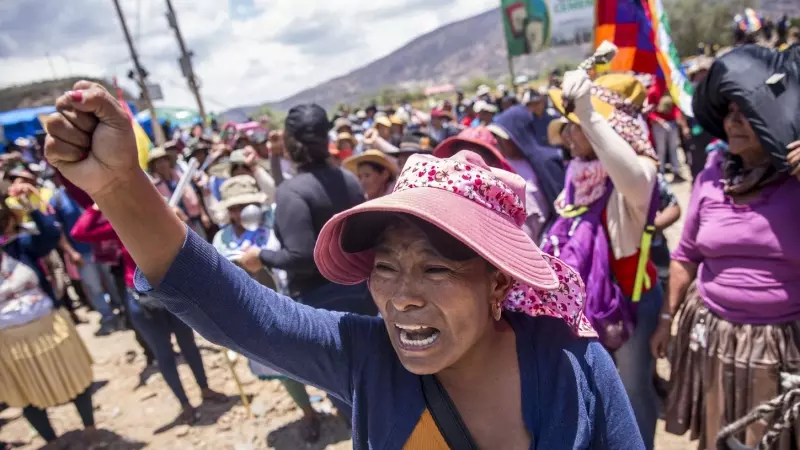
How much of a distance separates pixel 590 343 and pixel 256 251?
6.88 feet

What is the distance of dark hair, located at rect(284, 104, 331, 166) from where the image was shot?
300 centimetres

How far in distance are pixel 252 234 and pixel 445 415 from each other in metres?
2.71

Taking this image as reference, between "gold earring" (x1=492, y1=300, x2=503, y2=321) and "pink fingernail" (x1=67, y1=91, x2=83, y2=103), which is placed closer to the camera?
"pink fingernail" (x1=67, y1=91, x2=83, y2=103)

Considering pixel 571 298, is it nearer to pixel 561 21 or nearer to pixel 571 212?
pixel 571 212

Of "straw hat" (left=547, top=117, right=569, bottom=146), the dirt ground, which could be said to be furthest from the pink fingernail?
the dirt ground

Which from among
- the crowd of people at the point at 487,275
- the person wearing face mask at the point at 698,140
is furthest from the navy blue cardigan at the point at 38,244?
the person wearing face mask at the point at 698,140

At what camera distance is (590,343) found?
4.33ft

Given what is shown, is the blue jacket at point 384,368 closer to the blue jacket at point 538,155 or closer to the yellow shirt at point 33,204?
the blue jacket at point 538,155

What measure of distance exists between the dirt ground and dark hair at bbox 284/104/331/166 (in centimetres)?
217

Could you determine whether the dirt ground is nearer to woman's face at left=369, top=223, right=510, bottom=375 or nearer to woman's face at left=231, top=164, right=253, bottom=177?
woman's face at left=231, top=164, right=253, bottom=177

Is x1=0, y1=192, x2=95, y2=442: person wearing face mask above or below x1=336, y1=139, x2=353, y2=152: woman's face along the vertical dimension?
below

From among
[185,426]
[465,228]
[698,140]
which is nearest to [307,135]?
[465,228]

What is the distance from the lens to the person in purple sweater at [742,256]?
6.32 ft

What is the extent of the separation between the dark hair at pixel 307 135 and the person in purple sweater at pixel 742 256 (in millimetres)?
2027
